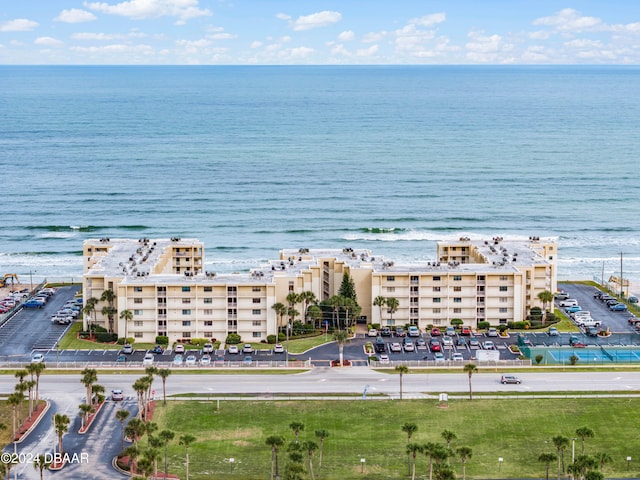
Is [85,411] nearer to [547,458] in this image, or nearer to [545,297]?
[547,458]

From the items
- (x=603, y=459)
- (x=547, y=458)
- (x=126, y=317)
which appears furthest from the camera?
(x=126, y=317)

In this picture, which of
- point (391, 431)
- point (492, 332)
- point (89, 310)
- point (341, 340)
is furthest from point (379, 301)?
point (391, 431)

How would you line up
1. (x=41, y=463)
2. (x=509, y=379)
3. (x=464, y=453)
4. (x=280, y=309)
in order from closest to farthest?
(x=41, y=463), (x=464, y=453), (x=509, y=379), (x=280, y=309)

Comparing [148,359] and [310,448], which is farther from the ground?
[310,448]

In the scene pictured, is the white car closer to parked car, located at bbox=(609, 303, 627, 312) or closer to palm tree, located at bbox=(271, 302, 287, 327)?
palm tree, located at bbox=(271, 302, 287, 327)

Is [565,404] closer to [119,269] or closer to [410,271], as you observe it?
[410,271]

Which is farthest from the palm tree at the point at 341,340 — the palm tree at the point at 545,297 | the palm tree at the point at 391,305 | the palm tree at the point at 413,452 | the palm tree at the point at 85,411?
the palm tree at the point at 413,452
